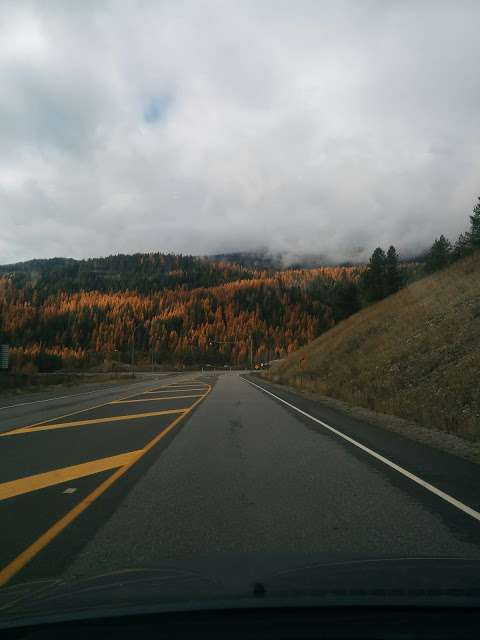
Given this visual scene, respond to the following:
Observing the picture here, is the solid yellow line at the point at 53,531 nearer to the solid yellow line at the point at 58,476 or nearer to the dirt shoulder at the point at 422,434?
the solid yellow line at the point at 58,476

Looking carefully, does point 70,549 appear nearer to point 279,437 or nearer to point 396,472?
point 396,472

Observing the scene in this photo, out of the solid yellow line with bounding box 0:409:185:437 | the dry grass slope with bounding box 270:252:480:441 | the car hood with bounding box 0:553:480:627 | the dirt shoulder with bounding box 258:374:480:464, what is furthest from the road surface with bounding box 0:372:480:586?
the dry grass slope with bounding box 270:252:480:441

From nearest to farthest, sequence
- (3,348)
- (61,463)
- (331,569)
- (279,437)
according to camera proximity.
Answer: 1. (331,569)
2. (61,463)
3. (279,437)
4. (3,348)

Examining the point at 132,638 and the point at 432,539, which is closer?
the point at 132,638

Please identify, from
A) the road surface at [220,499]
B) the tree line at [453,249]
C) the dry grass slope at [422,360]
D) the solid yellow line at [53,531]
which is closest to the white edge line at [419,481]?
the road surface at [220,499]

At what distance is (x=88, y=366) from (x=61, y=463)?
401ft

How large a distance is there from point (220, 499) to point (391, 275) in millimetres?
60134

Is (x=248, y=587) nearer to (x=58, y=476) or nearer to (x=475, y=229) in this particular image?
(x=58, y=476)

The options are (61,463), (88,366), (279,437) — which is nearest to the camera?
(61,463)

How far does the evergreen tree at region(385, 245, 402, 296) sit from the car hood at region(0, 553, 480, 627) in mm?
60495

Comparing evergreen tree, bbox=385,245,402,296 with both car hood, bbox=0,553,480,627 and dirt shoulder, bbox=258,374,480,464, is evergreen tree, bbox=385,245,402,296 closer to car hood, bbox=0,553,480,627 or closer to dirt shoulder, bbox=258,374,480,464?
dirt shoulder, bbox=258,374,480,464

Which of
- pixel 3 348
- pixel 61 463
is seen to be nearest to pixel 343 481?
pixel 61 463

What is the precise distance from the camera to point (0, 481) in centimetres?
752

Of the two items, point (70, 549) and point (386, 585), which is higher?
point (386, 585)
